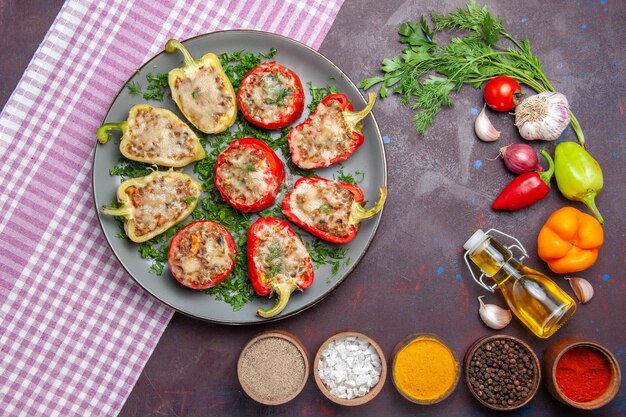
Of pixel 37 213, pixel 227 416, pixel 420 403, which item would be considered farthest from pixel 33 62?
pixel 420 403

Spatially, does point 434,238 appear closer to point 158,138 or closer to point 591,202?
point 591,202

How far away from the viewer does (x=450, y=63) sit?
13.0 ft


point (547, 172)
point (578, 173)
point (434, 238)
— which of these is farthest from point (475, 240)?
point (578, 173)

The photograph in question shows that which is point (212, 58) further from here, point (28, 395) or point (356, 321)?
point (28, 395)

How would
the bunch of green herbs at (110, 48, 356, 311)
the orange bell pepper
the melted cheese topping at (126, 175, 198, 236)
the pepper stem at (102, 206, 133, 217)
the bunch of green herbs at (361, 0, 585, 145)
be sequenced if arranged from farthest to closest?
the bunch of green herbs at (361, 0, 585, 145), the orange bell pepper, the bunch of green herbs at (110, 48, 356, 311), the melted cheese topping at (126, 175, 198, 236), the pepper stem at (102, 206, 133, 217)

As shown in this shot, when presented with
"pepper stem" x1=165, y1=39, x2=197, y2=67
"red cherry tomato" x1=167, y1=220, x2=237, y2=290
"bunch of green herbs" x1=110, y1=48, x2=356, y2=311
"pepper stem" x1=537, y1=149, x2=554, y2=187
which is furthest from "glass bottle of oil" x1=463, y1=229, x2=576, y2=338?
"pepper stem" x1=165, y1=39, x2=197, y2=67

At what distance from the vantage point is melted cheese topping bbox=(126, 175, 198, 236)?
3.61m

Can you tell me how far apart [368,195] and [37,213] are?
2136mm

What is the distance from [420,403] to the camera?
3709 mm

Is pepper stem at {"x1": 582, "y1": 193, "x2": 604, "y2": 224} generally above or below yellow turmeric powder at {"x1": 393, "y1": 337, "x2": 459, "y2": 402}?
above

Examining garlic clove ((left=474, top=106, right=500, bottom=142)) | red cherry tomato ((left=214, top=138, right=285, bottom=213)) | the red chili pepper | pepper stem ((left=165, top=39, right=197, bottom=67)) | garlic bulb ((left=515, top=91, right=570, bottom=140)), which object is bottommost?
red cherry tomato ((left=214, top=138, right=285, bottom=213))

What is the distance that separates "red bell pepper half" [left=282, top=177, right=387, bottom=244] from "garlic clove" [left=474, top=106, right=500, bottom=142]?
0.84 m

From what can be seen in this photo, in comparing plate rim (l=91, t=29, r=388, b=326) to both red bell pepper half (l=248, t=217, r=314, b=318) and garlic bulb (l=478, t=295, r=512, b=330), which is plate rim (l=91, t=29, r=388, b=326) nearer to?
red bell pepper half (l=248, t=217, r=314, b=318)

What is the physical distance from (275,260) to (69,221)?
1383 mm
